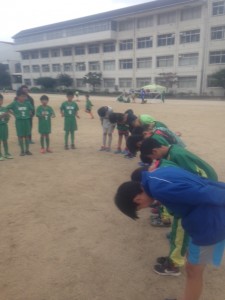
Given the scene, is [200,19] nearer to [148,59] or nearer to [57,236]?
[148,59]

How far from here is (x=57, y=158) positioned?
7.32 metres

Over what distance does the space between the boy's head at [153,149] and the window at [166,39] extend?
40064 millimetres

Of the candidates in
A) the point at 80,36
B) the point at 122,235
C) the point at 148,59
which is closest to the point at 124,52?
the point at 148,59

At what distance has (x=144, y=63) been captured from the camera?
43.0 m

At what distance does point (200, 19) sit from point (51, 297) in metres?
40.0

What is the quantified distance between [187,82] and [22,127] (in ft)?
115

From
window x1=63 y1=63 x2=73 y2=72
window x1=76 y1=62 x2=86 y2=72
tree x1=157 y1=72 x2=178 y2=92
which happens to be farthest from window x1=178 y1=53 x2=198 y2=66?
window x1=63 y1=63 x2=73 y2=72

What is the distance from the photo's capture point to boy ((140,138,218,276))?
2.63 m

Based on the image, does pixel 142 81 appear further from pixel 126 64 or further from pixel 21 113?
pixel 21 113

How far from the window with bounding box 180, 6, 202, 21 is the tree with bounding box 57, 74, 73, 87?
22.3 metres

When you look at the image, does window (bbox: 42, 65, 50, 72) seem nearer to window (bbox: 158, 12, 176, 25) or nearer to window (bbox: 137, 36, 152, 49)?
window (bbox: 137, 36, 152, 49)

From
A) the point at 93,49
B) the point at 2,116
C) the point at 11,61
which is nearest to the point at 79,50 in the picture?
the point at 93,49

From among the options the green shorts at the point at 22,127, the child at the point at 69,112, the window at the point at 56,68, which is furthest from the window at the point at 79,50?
the green shorts at the point at 22,127

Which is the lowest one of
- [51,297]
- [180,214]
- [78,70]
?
[51,297]
